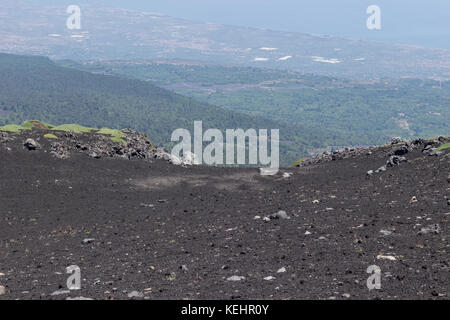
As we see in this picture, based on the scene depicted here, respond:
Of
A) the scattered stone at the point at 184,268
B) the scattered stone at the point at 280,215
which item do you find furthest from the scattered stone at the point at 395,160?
the scattered stone at the point at 184,268

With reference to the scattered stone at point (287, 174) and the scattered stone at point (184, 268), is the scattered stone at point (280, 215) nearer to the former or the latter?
the scattered stone at point (184, 268)

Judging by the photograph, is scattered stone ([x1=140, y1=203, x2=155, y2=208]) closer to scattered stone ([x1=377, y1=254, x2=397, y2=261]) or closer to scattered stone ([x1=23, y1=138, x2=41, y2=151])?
scattered stone ([x1=23, y1=138, x2=41, y2=151])

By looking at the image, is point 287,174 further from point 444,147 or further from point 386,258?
point 386,258

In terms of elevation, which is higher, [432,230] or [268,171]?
[432,230]

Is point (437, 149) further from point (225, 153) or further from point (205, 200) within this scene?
point (225, 153)

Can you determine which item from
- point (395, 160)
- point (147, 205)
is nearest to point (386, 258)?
point (147, 205)

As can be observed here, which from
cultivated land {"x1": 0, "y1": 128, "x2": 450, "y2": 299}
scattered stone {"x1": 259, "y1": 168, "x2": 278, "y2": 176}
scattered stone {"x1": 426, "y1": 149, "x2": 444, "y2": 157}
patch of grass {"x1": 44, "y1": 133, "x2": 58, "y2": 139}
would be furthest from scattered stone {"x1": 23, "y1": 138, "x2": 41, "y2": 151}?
scattered stone {"x1": 426, "y1": 149, "x2": 444, "y2": 157}

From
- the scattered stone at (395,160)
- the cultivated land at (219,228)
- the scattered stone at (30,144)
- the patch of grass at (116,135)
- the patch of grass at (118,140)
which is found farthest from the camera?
the patch of grass at (116,135)
